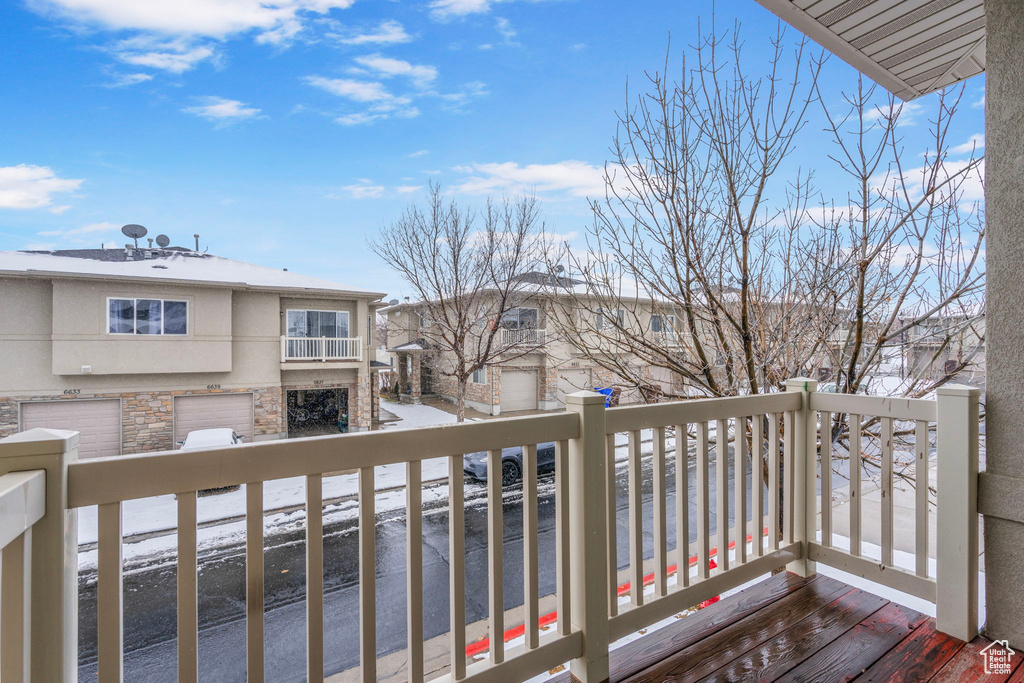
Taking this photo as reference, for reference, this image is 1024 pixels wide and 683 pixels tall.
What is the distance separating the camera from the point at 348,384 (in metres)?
10.0

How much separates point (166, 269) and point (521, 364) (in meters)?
7.10

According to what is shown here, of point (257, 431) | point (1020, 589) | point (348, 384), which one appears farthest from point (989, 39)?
point (348, 384)

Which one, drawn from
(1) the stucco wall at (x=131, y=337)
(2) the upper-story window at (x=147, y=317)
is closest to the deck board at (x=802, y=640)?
(1) the stucco wall at (x=131, y=337)

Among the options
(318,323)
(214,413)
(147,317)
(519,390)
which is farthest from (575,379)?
(147,317)

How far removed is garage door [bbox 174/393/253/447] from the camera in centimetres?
714

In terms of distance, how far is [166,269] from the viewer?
7332 millimetres

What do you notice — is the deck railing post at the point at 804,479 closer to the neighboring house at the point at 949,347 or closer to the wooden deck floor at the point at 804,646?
the wooden deck floor at the point at 804,646

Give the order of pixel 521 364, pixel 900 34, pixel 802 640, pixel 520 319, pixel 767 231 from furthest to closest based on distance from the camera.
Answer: pixel 521 364, pixel 520 319, pixel 767 231, pixel 900 34, pixel 802 640

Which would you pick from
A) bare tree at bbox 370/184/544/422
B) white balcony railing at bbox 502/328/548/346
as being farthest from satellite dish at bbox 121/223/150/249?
white balcony railing at bbox 502/328/548/346

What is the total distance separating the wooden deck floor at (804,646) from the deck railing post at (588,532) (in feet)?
0.46

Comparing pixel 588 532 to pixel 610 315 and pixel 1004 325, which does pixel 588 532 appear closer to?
pixel 1004 325

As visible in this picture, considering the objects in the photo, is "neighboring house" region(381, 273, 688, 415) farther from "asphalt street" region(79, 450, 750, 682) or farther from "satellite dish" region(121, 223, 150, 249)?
"satellite dish" region(121, 223, 150, 249)

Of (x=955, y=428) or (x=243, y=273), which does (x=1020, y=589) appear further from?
(x=243, y=273)

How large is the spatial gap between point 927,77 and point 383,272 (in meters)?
Answer: 9.11
